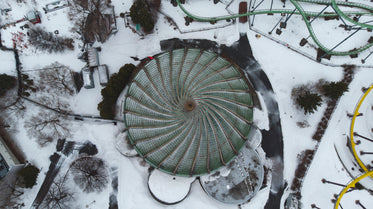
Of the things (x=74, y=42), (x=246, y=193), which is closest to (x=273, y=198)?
(x=246, y=193)

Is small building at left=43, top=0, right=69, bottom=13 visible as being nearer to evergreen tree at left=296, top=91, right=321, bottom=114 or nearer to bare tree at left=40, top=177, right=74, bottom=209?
bare tree at left=40, top=177, right=74, bottom=209

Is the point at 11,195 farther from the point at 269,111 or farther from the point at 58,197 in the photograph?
the point at 269,111

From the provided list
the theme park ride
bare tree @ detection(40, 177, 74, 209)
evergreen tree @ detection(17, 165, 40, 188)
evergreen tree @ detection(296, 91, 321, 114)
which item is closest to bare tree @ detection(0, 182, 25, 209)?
evergreen tree @ detection(17, 165, 40, 188)

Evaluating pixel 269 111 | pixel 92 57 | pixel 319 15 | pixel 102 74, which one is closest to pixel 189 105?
pixel 269 111

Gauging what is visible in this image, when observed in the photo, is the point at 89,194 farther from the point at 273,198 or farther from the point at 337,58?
the point at 337,58

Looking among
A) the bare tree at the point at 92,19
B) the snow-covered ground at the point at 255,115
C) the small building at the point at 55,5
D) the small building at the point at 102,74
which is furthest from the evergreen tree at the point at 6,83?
the small building at the point at 102,74

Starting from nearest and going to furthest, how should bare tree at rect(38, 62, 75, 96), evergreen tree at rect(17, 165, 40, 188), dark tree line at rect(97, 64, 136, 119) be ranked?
evergreen tree at rect(17, 165, 40, 188) < dark tree line at rect(97, 64, 136, 119) < bare tree at rect(38, 62, 75, 96)
